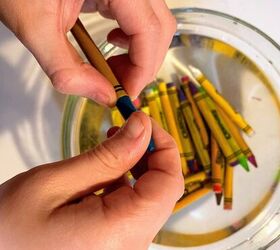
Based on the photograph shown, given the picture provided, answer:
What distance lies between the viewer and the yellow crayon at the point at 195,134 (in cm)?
60

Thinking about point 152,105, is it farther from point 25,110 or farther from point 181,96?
point 25,110

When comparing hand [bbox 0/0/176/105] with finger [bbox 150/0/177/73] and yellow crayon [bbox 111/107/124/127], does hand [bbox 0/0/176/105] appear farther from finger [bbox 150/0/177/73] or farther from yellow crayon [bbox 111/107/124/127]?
yellow crayon [bbox 111/107/124/127]

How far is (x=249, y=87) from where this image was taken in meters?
0.61

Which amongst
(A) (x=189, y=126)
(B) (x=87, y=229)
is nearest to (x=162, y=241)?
(A) (x=189, y=126)

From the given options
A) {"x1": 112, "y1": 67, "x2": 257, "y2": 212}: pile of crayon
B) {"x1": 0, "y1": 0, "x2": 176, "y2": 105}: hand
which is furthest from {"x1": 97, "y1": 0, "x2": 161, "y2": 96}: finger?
{"x1": 112, "y1": 67, "x2": 257, "y2": 212}: pile of crayon

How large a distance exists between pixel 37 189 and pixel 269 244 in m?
0.36

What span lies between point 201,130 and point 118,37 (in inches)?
7.6

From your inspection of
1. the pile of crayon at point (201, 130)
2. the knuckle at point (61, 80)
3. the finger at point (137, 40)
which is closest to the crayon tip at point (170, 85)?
the pile of crayon at point (201, 130)

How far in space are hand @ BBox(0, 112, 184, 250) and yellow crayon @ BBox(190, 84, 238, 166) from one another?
25 cm

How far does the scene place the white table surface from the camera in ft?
1.90

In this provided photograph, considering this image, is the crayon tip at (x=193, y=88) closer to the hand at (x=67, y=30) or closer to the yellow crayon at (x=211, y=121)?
the yellow crayon at (x=211, y=121)

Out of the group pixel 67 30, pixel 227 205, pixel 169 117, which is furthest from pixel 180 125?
pixel 67 30

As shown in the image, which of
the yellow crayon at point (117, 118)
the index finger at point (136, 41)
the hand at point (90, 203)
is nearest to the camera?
the hand at point (90, 203)

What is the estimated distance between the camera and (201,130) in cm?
61
